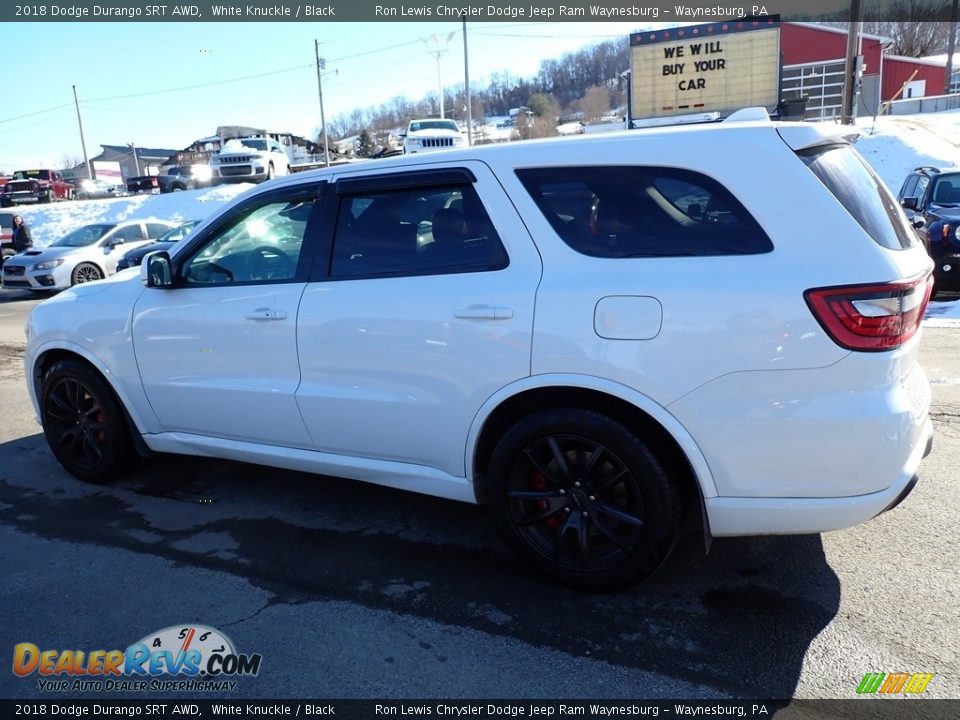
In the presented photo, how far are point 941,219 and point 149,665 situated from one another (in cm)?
1040

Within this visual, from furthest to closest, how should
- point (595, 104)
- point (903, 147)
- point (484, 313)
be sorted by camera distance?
point (595, 104)
point (903, 147)
point (484, 313)

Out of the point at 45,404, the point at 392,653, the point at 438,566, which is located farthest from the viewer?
the point at 45,404

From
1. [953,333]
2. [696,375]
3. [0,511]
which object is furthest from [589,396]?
[953,333]

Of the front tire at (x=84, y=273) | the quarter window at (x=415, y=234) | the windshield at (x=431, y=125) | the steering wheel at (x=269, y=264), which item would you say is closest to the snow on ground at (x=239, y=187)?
the windshield at (x=431, y=125)

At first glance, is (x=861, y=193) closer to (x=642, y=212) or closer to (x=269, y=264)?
(x=642, y=212)

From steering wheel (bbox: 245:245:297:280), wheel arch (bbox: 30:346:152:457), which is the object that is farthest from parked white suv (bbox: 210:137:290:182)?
steering wheel (bbox: 245:245:297:280)

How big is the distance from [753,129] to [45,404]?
4371 mm

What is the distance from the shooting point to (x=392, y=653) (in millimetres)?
2709

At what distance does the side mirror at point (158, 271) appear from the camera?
3.83 m

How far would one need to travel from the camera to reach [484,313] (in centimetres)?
297

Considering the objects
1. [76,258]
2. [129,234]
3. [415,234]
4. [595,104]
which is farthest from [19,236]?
[595,104]

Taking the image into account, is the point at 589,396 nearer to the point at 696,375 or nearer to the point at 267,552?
the point at 696,375

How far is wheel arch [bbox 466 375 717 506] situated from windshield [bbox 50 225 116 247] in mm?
15159

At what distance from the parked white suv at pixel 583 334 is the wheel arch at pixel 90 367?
1.68 ft
